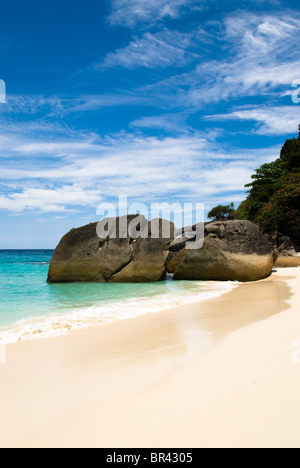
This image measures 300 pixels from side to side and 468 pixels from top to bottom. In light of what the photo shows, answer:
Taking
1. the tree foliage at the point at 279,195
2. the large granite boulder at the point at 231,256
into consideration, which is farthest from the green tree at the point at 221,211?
the large granite boulder at the point at 231,256

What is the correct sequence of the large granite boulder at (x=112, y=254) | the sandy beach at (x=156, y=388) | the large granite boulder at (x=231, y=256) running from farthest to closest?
the large granite boulder at (x=112, y=254) → the large granite boulder at (x=231, y=256) → the sandy beach at (x=156, y=388)

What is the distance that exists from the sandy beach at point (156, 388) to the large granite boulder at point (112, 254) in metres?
7.94

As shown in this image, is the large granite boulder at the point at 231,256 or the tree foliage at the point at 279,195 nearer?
the large granite boulder at the point at 231,256

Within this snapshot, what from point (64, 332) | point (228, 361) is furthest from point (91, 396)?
point (64, 332)

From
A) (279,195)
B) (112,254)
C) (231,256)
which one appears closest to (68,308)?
(112,254)

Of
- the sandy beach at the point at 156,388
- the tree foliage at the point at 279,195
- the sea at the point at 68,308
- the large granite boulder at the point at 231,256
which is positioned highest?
the tree foliage at the point at 279,195

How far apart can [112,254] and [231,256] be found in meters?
4.48

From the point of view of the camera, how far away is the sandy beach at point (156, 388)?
75.5 inches

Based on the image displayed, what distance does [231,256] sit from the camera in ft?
38.8

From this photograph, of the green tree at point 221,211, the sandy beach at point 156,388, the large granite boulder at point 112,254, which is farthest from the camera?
the green tree at point 221,211

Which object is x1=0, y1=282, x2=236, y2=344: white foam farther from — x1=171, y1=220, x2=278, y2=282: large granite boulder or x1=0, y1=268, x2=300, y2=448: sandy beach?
x1=171, y1=220, x2=278, y2=282: large granite boulder

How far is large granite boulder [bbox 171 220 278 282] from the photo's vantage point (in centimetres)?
1175

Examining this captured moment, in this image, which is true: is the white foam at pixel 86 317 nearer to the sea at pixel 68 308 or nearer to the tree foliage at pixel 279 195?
the sea at pixel 68 308

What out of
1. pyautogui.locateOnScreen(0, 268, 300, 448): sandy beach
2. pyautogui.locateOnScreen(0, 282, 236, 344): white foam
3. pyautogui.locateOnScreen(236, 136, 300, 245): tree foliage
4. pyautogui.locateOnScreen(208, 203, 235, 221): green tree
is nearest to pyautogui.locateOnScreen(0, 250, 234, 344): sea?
pyautogui.locateOnScreen(0, 282, 236, 344): white foam
